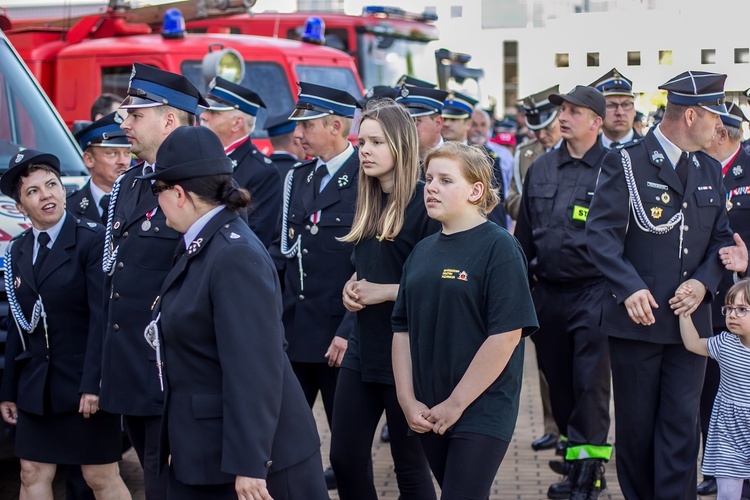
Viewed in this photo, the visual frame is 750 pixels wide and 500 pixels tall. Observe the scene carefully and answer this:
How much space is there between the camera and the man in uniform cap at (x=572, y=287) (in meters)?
6.18

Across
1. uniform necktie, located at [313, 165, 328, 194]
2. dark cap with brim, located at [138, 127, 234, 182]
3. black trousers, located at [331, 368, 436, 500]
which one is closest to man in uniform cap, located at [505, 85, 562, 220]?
uniform necktie, located at [313, 165, 328, 194]

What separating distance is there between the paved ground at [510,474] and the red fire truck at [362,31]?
20.9 feet

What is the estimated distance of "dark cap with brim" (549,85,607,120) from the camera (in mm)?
6344

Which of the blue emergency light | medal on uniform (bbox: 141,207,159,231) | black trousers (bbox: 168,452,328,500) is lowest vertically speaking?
black trousers (bbox: 168,452,328,500)

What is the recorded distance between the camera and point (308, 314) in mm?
5570

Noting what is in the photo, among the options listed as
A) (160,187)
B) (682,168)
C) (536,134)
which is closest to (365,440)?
(160,187)

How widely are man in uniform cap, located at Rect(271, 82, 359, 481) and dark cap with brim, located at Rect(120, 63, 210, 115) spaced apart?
0.90 metres

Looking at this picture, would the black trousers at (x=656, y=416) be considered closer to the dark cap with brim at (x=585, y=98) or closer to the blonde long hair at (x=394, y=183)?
the blonde long hair at (x=394, y=183)

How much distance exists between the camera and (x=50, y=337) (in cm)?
514

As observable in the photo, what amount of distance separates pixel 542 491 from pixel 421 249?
2539 millimetres

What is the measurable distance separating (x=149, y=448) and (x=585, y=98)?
10.6 feet

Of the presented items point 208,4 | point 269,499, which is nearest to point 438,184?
point 269,499

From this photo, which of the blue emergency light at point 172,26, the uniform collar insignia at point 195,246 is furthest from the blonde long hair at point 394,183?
the blue emergency light at point 172,26

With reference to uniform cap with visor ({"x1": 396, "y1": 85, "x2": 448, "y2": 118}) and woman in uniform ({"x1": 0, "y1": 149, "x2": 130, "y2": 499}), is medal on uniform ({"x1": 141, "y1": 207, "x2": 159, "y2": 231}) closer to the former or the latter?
woman in uniform ({"x1": 0, "y1": 149, "x2": 130, "y2": 499})
